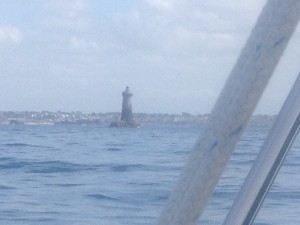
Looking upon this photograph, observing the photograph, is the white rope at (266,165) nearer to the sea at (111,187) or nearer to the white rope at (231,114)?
the white rope at (231,114)

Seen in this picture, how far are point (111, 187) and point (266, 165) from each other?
1127 centimetres

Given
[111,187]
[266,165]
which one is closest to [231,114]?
[266,165]

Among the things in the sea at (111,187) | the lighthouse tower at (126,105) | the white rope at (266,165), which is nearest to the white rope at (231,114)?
the white rope at (266,165)

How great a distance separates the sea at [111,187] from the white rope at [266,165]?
2.21 m

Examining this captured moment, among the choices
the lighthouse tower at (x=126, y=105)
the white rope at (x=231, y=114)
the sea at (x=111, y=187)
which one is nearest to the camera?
the white rope at (x=231, y=114)

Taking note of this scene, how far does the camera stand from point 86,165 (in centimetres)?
1692

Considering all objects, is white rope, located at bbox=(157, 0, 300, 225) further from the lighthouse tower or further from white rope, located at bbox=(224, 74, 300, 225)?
the lighthouse tower

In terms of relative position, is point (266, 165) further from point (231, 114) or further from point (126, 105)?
point (126, 105)

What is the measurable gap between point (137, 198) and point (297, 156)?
16.3 feet

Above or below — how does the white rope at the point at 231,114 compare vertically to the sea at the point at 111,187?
above

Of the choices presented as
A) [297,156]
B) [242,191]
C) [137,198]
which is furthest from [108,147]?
[242,191]

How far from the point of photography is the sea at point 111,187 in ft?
20.2

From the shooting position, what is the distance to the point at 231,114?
4.56 feet

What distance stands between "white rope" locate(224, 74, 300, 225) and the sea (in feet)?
7.26
